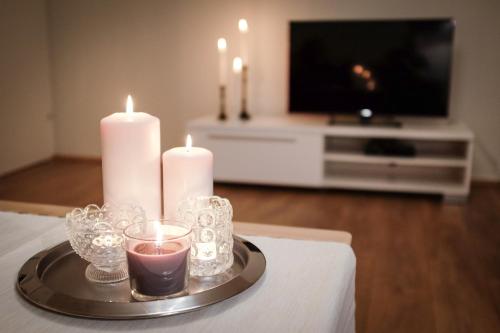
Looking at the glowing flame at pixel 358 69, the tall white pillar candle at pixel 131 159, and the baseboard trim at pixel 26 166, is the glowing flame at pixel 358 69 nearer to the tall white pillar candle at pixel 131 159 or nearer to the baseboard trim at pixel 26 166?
the baseboard trim at pixel 26 166

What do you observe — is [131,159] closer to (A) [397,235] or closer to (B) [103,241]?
(B) [103,241]

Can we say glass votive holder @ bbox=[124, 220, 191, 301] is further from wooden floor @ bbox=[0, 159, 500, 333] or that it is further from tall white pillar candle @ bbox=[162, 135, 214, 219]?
wooden floor @ bbox=[0, 159, 500, 333]

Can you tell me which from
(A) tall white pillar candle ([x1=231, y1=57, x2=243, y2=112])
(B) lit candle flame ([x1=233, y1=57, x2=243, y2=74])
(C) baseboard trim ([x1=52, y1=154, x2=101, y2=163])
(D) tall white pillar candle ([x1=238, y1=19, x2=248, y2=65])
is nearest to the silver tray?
(D) tall white pillar candle ([x1=238, y1=19, x2=248, y2=65])

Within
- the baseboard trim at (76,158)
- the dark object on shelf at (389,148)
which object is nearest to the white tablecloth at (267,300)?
the dark object on shelf at (389,148)

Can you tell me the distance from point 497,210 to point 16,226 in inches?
120

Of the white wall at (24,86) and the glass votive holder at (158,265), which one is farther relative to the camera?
the white wall at (24,86)

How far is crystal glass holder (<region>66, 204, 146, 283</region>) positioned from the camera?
903 millimetres

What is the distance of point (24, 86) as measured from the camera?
4.45 m

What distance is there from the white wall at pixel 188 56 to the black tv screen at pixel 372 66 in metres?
0.30

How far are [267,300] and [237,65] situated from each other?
3.54 m

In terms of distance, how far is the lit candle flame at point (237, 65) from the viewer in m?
4.24

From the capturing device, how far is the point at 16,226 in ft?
3.76

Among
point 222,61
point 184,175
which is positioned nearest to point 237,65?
point 222,61

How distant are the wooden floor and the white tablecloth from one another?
108 centimetres
